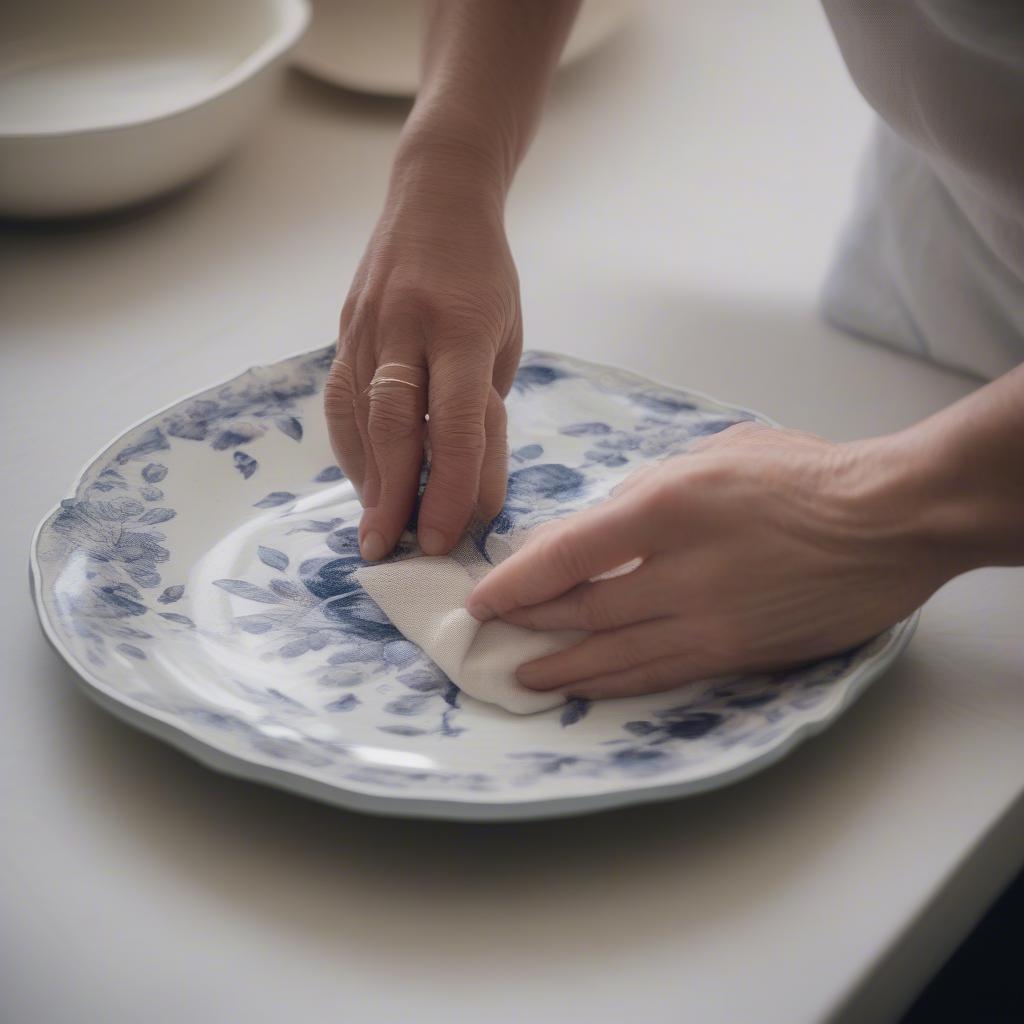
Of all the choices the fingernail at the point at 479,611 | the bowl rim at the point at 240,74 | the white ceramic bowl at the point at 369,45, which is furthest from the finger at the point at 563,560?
the white ceramic bowl at the point at 369,45

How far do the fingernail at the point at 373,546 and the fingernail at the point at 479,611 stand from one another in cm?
9

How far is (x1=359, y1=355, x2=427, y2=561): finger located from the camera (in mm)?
641

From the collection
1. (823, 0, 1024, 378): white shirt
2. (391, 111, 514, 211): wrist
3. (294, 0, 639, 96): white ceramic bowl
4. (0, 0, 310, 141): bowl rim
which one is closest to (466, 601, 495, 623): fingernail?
(391, 111, 514, 211): wrist

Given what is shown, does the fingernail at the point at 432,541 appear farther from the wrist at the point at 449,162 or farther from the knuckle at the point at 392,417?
the wrist at the point at 449,162

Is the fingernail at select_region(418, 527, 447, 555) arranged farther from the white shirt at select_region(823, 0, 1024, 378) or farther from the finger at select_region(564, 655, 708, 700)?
the white shirt at select_region(823, 0, 1024, 378)

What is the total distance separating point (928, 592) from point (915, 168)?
0.38m

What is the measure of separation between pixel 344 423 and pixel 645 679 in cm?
23

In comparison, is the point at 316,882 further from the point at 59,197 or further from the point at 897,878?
the point at 59,197

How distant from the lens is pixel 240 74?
907 millimetres

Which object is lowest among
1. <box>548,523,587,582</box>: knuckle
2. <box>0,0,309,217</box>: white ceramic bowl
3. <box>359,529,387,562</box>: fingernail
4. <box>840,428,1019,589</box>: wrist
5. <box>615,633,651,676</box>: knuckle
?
<box>0,0,309,217</box>: white ceramic bowl

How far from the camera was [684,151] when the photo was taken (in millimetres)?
1131

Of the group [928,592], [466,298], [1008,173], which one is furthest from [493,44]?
[928,592]

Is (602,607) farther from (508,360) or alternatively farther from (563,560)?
(508,360)

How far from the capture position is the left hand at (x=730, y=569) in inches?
20.5
